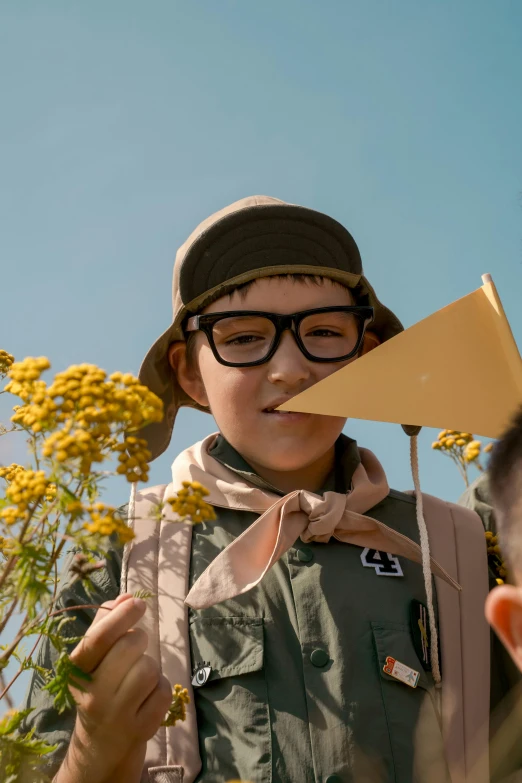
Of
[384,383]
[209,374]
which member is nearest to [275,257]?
[209,374]

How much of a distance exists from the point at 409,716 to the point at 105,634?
81 centimetres

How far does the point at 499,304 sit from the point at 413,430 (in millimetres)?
511

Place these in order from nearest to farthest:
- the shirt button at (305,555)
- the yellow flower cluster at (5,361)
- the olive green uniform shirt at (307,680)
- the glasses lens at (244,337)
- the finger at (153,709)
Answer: the finger at (153,709)
the olive green uniform shirt at (307,680)
the shirt button at (305,555)
the glasses lens at (244,337)
the yellow flower cluster at (5,361)

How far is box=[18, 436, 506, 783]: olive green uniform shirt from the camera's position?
1826 mm

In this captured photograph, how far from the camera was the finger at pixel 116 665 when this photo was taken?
149 cm

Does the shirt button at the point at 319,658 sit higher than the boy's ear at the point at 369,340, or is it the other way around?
the boy's ear at the point at 369,340

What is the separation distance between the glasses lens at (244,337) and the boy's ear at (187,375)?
26cm

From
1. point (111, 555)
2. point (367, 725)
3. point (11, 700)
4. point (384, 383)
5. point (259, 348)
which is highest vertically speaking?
point (259, 348)

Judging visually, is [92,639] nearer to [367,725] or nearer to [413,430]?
[367,725]

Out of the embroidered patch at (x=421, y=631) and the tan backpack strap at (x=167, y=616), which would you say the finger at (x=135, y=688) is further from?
the embroidered patch at (x=421, y=631)

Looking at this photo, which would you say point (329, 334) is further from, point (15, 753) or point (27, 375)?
point (15, 753)

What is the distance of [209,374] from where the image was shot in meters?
2.32

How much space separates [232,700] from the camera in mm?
1894

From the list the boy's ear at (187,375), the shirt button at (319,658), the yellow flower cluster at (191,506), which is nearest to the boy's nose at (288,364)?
the boy's ear at (187,375)
